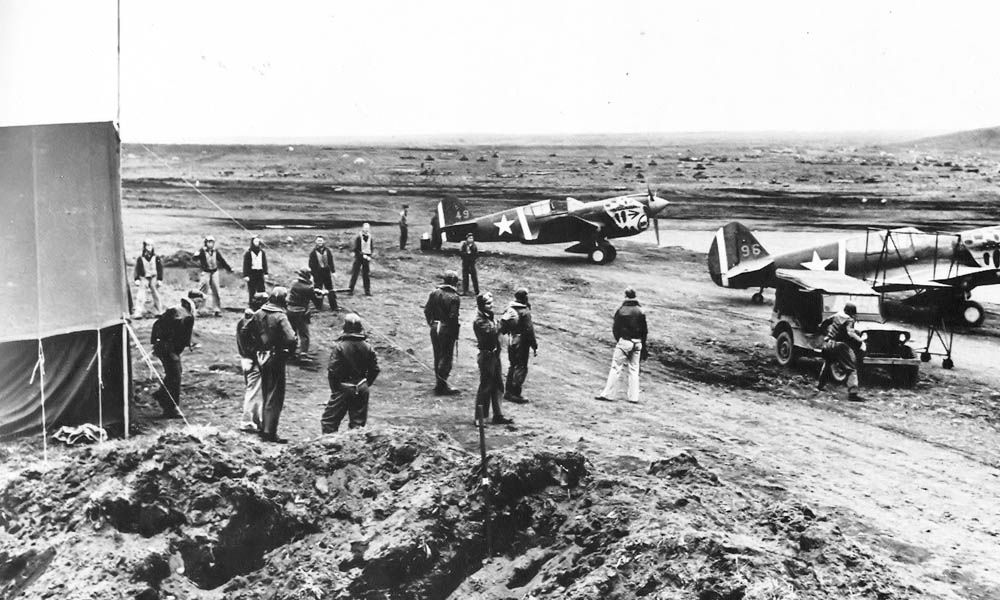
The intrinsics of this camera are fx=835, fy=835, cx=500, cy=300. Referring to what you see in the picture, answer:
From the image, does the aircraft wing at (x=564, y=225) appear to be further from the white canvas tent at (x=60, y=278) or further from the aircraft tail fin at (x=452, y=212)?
the white canvas tent at (x=60, y=278)

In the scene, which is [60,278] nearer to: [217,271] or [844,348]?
[217,271]

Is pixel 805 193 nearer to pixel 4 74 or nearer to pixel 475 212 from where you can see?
pixel 475 212

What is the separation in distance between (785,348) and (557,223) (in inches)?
229

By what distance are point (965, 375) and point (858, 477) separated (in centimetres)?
416

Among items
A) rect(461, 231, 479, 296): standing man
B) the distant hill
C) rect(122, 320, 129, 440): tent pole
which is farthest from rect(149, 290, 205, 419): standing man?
the distant hill

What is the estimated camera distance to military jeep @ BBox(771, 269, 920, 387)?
10.9 metres

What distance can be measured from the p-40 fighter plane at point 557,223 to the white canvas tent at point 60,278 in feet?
25.6

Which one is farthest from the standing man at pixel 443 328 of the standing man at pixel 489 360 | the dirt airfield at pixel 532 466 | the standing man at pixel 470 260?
the standing man at pixel 470 260

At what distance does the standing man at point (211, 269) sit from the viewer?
1241 centimetres

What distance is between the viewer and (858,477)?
8062mm

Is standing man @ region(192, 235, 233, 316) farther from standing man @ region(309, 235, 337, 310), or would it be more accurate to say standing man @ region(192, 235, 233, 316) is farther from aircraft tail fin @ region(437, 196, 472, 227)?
aircraft tail fin @ region(437, 196, 472, 227)

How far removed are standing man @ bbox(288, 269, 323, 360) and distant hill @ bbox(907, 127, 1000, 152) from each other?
9.27m

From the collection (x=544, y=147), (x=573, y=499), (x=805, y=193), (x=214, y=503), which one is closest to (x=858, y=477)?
(x=573, y=499)

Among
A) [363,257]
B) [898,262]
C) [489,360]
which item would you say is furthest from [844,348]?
[363,257]
